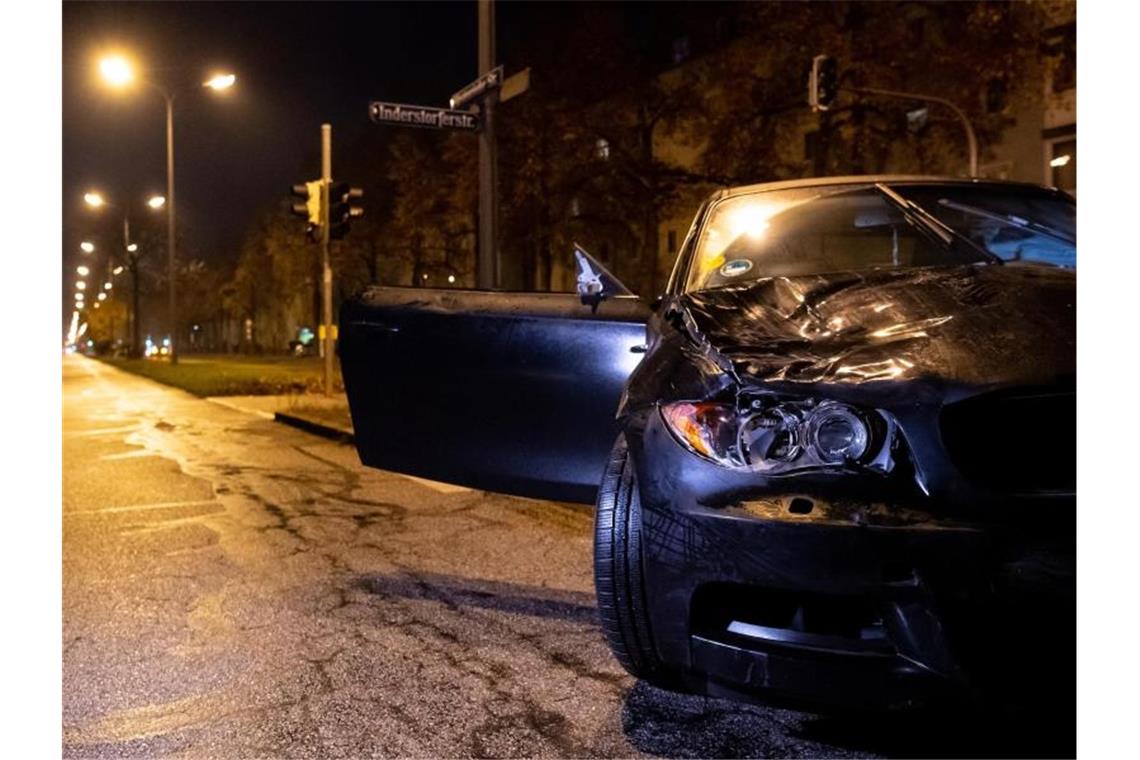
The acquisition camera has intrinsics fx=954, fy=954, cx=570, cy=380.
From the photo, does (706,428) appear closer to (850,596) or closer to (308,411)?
(850,596)

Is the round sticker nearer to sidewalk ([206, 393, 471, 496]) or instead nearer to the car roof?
the car roof

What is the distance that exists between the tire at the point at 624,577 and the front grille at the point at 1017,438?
2.55ft

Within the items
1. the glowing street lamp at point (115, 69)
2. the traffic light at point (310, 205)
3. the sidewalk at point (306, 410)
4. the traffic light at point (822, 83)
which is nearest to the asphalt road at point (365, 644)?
the sidewalk at point (306, 410)

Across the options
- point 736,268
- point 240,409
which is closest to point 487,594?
point 736,268

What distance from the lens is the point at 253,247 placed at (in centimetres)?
4522

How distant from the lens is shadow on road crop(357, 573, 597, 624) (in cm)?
412

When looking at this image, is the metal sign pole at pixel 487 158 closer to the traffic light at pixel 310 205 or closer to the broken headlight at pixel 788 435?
the traffic light at pixel 310 205

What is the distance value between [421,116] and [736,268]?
6382 mm

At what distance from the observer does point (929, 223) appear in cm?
380

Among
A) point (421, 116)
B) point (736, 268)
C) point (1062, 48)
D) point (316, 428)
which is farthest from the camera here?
point (1062, 48)

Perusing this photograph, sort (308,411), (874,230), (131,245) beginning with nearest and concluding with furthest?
1. (874,230)
2. (308,411)
3. (131,245)

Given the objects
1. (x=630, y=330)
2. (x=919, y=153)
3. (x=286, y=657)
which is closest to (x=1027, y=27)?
(x=919, y=153)

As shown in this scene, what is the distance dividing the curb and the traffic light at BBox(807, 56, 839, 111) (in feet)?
27.5
